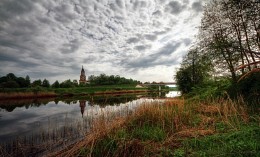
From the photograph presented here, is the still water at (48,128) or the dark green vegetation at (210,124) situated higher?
the dark green vegetation at (210,124)

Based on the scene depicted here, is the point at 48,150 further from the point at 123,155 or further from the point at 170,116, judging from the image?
the point at 170,116

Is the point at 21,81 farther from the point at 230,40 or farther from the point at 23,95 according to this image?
the point at 230,40

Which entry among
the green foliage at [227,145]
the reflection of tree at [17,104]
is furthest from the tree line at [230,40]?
the reflection of tree at [17,104]

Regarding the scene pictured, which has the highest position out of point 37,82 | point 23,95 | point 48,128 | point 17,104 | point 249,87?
point 37,82

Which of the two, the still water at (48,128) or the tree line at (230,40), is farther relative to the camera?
the tree line at (230,40)

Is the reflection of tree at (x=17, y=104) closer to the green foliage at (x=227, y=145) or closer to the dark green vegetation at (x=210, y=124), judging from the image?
the dark green vegetation at (x=210, y=124)

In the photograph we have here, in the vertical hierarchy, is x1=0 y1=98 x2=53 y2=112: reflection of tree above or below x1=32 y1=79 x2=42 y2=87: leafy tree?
below

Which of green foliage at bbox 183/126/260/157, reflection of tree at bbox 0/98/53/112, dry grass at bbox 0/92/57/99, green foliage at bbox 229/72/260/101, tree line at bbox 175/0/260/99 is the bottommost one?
reflection of tree at bbox 0/98/53/112

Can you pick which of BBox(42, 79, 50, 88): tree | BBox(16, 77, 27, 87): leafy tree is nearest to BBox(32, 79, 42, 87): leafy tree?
BBox(42, 79, 50, 88): tree

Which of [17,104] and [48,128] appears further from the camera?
[17,104]

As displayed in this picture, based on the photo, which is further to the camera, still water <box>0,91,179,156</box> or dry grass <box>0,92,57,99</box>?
dry grass <box>0,92,57,99</box>

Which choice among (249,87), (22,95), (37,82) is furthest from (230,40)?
(37,82)

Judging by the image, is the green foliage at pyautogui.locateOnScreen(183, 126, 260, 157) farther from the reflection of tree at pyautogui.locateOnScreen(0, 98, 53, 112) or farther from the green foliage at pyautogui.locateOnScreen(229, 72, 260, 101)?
the reflection of tree at pyautogui.locateOnScreen(0, 98, 53, 112)

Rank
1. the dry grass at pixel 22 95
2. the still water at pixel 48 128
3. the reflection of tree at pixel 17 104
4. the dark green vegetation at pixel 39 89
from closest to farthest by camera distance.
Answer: the still water at pixel 48 128, the reflection of tree at pixel 17 104, the dry grass at pixel 22 95, the dark green vegetation at pixel 39 89
